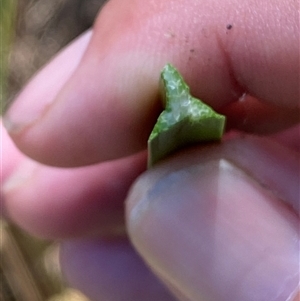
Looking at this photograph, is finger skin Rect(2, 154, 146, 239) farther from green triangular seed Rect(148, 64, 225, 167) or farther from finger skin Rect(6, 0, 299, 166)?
green triangular seed Rect(148, 64, 225, 167)

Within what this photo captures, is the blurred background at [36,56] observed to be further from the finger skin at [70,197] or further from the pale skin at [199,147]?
the pale skin at [199,147]

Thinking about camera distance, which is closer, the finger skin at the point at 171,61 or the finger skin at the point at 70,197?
the finger skin at the point at 171,61

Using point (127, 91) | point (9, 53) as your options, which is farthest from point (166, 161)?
point (9, 53)

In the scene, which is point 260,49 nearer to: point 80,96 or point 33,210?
point 80,96

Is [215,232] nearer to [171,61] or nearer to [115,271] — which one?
[171,61]

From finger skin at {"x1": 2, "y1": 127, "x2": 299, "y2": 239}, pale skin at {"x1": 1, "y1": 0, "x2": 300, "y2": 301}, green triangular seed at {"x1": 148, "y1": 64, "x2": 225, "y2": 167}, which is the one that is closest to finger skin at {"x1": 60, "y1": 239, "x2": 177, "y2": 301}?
finger skin at {"x1": 2, "y1": 127, "x2": 299, "y2": 239}

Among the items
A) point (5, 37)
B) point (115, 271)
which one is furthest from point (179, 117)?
point (5, 37)

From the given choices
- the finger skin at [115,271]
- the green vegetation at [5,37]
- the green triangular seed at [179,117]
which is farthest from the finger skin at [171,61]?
the green vegetation at [5,37]
